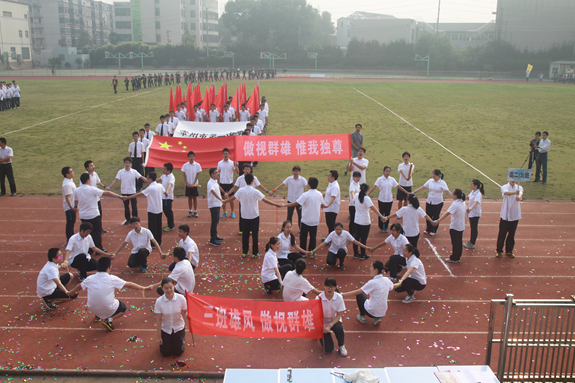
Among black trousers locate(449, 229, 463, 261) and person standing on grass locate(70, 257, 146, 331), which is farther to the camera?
black trousers locate(449, 229, 463, 261)

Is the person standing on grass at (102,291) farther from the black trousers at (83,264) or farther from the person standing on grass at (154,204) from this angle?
the person standing on grass at (154,204)

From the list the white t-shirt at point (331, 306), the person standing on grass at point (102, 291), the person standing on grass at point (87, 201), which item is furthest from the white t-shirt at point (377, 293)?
the person standing on grass at point (87, 201)

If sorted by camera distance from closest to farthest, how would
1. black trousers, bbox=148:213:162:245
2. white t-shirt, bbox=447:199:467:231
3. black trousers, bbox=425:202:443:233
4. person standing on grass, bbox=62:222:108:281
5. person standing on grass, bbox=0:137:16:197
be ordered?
person standing on grass, bbox=62:222:108:281 → white t-shirt, bbox=447:199:467:231 → black trousers, bbox=148:213:162:245 → black trousers, bbox=425:202:443:233 → person standing on grass, bbox=0:137:16:197

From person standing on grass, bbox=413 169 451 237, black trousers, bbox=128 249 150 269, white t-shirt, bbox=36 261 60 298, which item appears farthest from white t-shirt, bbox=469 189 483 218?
white t-shirt, bbox=36 261 60 298

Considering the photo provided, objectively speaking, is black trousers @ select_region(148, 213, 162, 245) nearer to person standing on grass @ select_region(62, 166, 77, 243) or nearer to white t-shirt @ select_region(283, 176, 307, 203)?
person standing on grass @ select_region(62, 166, 77, 243)

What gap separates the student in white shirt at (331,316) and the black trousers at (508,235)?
5149mm

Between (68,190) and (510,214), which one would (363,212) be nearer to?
(510,214)

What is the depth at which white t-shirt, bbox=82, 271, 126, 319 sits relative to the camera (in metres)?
6.59

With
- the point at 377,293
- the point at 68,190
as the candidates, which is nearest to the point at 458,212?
the point at 377,293

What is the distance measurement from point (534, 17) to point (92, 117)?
7438 cm

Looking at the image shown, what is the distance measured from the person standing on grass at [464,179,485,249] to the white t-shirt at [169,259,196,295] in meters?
5.89

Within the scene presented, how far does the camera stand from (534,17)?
7369 cm

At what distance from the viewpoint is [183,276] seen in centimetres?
704

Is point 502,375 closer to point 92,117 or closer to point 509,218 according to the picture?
point 509,218
